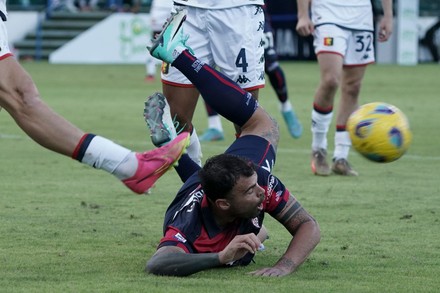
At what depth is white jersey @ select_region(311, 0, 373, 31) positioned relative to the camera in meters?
10.8

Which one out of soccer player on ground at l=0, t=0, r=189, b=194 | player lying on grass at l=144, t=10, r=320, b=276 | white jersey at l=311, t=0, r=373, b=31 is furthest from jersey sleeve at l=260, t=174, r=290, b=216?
white jersey at l=311, t=0, r=373, b=31

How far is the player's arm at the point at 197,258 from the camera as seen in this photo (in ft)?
19.4

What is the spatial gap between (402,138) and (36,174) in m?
4.42

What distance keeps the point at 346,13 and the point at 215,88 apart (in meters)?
4.21

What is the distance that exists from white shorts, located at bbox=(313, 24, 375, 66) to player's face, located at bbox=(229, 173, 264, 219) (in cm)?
480

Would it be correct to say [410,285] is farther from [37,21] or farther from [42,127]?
[37,21]

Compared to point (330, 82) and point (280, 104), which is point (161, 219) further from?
point (280, 104)

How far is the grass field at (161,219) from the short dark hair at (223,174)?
1.53 ft

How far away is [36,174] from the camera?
413 inches

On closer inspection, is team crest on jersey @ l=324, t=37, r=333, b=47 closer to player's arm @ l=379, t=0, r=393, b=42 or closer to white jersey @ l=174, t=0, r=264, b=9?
player's arm @ l=379, t=0, r=393, b=42

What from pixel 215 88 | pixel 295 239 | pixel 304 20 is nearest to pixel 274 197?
pixel 295 239

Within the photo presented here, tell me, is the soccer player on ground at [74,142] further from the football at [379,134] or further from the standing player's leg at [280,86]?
the standing player's leg at [280,86]

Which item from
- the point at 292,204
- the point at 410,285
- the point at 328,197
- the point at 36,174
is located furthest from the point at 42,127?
the point at 36,174

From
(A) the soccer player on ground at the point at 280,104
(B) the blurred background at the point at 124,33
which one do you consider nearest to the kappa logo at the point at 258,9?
(A) the soccer player on ground at the point at 280,104
